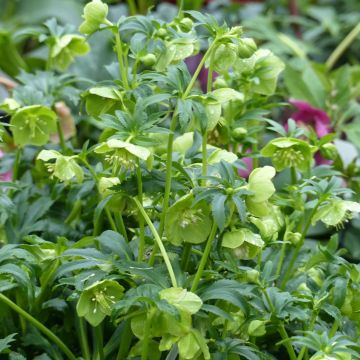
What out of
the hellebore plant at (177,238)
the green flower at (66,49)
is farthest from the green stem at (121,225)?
the green flower at (66,49)

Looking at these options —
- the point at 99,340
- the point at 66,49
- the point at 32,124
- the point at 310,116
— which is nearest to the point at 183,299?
the point at 99,340

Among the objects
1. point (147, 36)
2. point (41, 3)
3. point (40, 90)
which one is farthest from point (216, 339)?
point (41, 3)

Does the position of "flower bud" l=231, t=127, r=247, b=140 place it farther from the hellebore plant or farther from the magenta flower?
the magenta flower

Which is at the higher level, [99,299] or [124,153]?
[124,153]

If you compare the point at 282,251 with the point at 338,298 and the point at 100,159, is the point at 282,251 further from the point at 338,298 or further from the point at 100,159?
the point at 100,159

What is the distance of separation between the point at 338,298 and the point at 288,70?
81 centimetres

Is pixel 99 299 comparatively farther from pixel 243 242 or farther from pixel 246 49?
pixel 246 49

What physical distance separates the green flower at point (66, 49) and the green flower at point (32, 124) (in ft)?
0.51

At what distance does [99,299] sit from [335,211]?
254mm

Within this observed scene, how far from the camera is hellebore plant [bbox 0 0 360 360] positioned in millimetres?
732

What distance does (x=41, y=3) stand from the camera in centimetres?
216

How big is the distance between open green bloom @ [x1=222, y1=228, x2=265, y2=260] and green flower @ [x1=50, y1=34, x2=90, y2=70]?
0.47 m

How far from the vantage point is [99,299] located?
0.75 m

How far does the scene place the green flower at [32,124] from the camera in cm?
97
